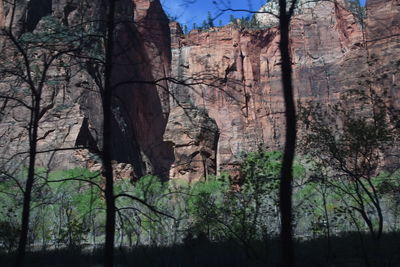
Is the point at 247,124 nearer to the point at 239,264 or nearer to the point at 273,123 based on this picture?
the point at 273,123

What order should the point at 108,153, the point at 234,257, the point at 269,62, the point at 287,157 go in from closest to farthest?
the point at 287,157 < the point at 108,153 < the point at 234,257 < the point at 269,62

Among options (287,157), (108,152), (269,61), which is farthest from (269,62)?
(287,157)

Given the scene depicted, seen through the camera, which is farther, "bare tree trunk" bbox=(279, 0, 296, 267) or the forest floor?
the forest floor

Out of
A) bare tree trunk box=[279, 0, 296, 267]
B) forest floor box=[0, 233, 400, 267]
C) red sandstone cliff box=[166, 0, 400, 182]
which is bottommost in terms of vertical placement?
forest floor box=[0, 233, 400, 267]

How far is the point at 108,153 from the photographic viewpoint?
4.94 meters

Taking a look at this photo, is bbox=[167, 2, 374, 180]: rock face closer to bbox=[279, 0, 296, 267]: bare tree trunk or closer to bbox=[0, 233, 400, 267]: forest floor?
bbox=[0, 233, 400, 267]: forest floor

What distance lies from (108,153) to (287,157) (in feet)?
7.06

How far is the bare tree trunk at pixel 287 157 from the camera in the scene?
4.00 metres

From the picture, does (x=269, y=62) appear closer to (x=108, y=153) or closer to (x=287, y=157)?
(x=108, y=153)

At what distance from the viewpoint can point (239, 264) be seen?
8008mm

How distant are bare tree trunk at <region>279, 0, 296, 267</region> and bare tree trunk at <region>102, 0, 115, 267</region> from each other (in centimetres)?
194

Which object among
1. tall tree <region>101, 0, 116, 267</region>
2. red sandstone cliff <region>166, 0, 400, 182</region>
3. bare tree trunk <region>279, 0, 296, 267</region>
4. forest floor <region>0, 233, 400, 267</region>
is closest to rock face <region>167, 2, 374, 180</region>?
red sandstone cliff <region>166, 0, 400, 182</region>

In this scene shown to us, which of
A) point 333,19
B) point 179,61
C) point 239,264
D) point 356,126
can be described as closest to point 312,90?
point 333,19

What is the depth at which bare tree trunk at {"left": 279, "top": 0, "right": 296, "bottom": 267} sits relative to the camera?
400 centimetres
